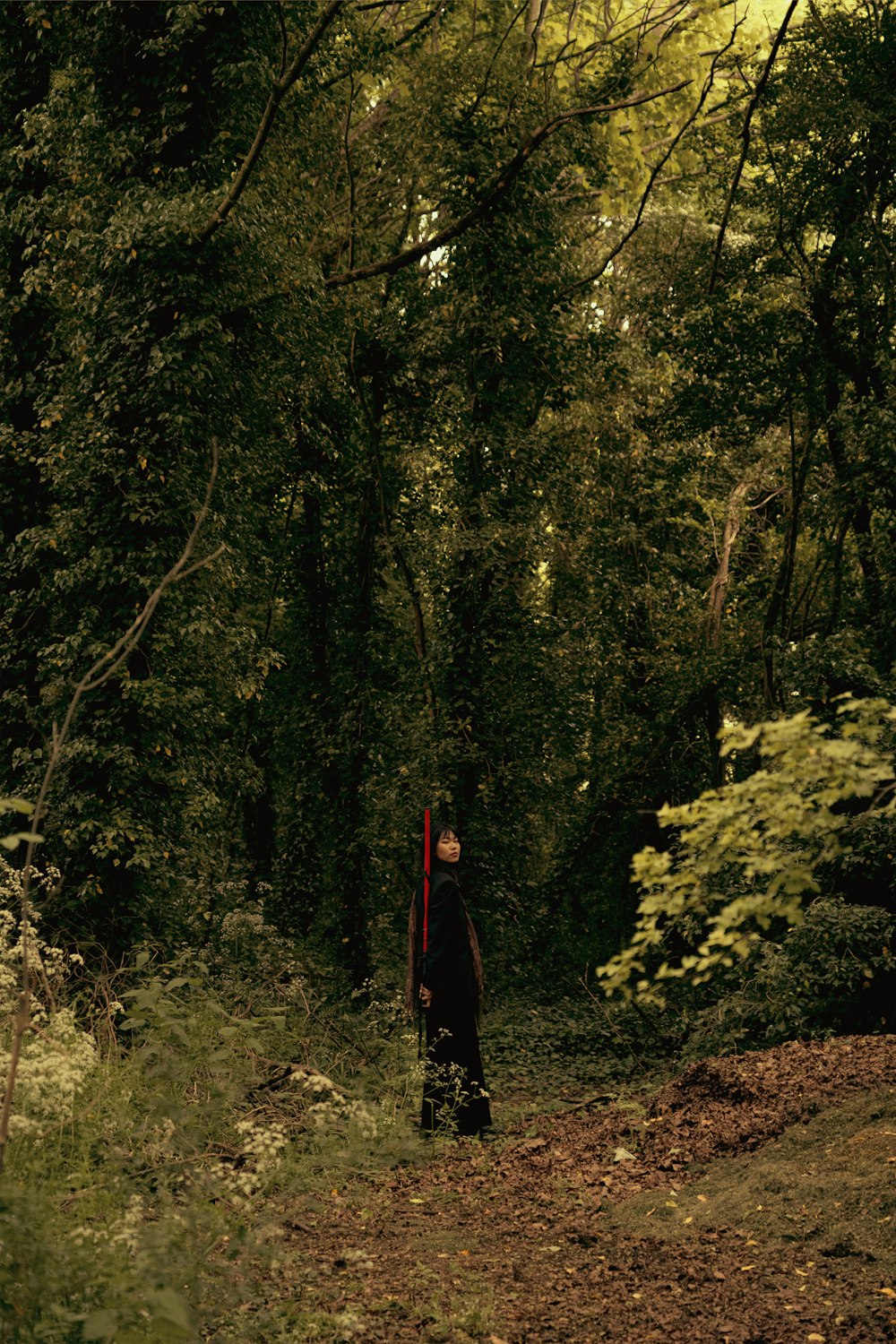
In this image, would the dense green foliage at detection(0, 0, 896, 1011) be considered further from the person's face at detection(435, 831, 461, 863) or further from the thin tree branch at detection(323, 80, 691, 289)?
the person's face at detection(435, 831, 461, 863)

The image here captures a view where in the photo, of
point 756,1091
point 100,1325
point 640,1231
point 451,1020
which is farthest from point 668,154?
point 100,1325

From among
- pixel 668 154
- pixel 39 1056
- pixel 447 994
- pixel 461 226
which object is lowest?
pixel 447 994

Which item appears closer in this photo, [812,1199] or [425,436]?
[812,1199]

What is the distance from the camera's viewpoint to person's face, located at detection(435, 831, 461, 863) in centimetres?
821

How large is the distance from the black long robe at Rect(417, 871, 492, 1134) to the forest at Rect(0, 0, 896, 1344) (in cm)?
34

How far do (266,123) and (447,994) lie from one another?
673 centimetres

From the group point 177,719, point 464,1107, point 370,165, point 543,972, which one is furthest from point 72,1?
point 543,972

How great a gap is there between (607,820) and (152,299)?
A: 11.3 meters

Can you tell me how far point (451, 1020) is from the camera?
8453mm

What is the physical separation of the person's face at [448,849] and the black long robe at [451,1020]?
20cm

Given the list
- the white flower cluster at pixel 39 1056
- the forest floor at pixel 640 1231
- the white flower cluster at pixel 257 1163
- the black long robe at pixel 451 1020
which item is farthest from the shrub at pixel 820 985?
the white flower cluster at pixel 257 1163

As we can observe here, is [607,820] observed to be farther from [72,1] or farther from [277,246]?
[72,1]

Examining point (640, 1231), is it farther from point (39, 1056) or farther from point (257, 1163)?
point (39, 1056)

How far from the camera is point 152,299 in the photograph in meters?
10.2
